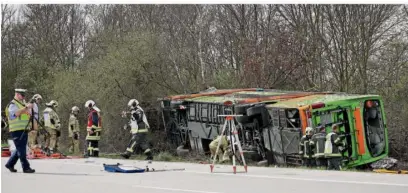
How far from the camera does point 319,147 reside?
45.4 feet

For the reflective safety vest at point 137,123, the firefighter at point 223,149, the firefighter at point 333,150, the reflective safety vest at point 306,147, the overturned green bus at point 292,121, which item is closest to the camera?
the firefighter at point 333,150

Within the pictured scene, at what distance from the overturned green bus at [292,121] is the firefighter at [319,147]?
0.54 meters

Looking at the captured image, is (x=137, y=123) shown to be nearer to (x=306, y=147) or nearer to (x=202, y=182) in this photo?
(x=306, y=147)

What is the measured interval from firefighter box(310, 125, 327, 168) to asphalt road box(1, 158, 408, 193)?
101 inches

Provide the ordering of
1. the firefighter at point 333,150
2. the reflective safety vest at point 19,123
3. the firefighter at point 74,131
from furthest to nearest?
the firefighter at point 74,131 < the firefighter at point 333,150 < the reflective safety vest at point 19,123

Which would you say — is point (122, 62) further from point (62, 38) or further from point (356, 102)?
point (356, 102)

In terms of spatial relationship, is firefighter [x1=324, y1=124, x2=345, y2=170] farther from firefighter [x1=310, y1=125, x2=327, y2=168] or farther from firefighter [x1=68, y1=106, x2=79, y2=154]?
firefighter [x1=68, y1=106, x2=79, y2=154]

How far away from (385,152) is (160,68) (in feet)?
32.9

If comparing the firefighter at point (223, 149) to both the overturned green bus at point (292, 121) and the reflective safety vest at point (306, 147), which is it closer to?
the overturned green bus at point (292, 121)

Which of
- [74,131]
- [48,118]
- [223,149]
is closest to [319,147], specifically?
[223,149]

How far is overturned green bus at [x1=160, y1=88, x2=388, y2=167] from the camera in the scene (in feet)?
47.6

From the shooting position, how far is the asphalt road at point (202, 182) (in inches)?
340

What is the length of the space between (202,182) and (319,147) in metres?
4.91

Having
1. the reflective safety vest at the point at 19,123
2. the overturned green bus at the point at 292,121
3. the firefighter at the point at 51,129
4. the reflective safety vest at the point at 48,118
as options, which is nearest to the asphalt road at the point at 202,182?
the reflective safety vest at the point at 19,123
